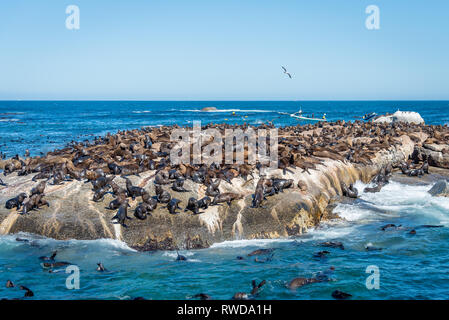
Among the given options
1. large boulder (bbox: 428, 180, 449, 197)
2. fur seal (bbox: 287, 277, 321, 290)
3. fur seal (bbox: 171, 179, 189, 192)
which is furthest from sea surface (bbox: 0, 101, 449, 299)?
large boulder (bbox: 428, 180, 449, 197)

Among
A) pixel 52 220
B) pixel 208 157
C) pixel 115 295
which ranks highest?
pixel 208 157

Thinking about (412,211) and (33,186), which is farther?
(412,211)

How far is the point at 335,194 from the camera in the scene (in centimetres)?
1523

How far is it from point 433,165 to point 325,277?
51.6 ft

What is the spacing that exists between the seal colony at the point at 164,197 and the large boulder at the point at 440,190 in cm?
265

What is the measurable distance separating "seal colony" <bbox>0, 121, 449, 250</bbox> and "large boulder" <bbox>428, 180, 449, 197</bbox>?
8.70 ft

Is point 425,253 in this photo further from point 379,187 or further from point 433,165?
point 433,165

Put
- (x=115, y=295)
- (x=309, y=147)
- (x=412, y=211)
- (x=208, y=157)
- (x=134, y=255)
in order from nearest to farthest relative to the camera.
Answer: (x=115, y=295), (x=134, y=255), (x=412, y=211), (x=208, y=157), (x=309, y=147)

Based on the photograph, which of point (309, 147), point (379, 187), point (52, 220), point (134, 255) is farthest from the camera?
point (309, 147)

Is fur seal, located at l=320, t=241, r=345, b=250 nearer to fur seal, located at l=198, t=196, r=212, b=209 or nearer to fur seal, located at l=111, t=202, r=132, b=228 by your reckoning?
fur seal, located at l=198, t=196, r=212, b=209

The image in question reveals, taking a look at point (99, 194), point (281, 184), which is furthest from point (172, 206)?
point (281, 184)

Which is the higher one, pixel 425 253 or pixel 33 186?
pixel 33 186

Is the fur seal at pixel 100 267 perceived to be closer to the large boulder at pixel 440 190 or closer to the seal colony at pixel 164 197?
the seal colony at pixel 164 197

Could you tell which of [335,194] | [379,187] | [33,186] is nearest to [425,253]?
[335,194]
